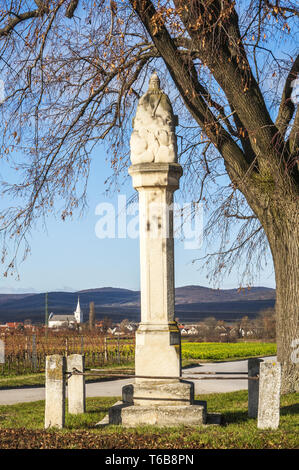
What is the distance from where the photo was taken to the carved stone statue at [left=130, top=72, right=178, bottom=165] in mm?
8641

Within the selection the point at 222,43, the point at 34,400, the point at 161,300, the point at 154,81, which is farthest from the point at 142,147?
the point at 34,400

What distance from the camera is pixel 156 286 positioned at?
841 centimetres

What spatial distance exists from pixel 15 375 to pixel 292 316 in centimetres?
1114

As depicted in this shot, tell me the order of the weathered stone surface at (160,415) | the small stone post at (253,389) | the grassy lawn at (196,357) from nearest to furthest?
1. the weathered stone surface at (160,415)
2. the small stone post at (253,389)
3. the grassy lawn at (196,357)

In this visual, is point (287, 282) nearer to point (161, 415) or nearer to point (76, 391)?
point (76, 391)

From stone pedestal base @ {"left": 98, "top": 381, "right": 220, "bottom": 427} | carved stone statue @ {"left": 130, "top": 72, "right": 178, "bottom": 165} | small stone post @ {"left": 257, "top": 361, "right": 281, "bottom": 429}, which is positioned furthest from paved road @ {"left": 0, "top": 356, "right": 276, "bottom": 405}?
carved stone statue @ {"left": 130, "top": 72, "right": 178, "bottom": 165}

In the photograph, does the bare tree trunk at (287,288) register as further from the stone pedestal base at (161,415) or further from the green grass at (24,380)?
the green grass at (24,380)

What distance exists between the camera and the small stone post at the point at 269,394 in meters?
7.54

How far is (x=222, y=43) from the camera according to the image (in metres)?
10.5

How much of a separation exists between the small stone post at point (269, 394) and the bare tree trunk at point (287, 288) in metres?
4.09

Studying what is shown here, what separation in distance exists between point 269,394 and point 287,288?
431cm

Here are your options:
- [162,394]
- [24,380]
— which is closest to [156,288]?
[162,394]

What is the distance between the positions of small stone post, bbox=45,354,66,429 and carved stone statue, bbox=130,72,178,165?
9.79ft

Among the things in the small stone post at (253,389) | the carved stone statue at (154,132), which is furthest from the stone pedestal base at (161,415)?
the carved stone statue at (154,132)
